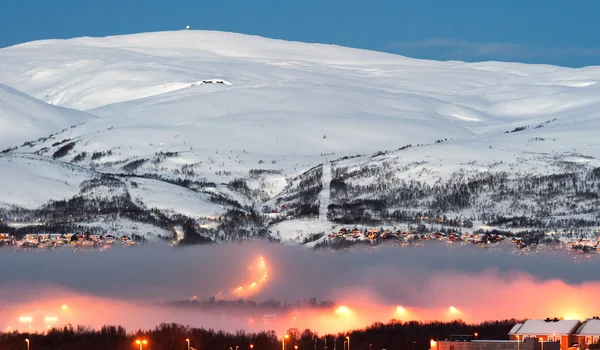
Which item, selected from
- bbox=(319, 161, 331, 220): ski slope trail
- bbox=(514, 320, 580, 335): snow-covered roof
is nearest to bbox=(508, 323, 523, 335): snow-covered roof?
bbox=(514, 320, 580, 335): snow-covered roof

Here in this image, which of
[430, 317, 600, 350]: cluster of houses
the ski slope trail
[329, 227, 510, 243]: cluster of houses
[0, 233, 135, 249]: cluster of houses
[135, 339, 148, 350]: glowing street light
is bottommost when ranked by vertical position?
[135, 339, 148, 350]: glowing street light

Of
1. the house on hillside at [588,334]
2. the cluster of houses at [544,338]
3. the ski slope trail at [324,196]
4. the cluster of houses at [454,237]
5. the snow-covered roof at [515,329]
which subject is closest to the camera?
the cluster of houses at [544,338]

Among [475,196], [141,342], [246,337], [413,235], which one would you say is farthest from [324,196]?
[141,342]

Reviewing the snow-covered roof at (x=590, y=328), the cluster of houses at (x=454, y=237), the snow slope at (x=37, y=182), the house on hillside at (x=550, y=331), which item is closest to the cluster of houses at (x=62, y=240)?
the cluster of houses at (x=454, y=237)

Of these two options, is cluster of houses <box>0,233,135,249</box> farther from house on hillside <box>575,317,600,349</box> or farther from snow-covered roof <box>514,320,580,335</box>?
house on hillside <box>575,317,600,349</box>

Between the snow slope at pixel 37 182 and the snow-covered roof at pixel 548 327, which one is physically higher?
the snow slope at pixel 37 182

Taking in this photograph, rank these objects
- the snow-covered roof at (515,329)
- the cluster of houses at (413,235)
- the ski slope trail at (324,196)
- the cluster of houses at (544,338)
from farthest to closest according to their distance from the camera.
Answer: the ski slope trail at (324,196) < the cluster of houses at (413,235) < the snow-covered roof at (515,329) < the cluster of houses at (544,338)

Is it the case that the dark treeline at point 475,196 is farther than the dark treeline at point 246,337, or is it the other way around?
the dark treeline at point 475,196

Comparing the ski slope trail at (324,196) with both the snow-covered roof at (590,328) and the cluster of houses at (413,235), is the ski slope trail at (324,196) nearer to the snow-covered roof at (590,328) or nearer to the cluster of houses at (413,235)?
the cluster of houses at (413,235)
